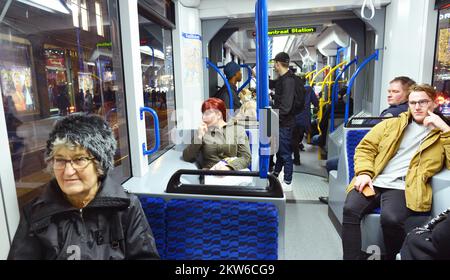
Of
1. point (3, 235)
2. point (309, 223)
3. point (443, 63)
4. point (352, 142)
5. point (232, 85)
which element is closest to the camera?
point (3, 235)

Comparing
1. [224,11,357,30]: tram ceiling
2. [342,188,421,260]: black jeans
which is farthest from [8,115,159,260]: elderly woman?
[224,11,357,30]: tram ceiling

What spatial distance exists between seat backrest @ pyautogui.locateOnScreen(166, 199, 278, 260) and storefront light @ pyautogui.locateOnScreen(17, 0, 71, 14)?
122 centimetres

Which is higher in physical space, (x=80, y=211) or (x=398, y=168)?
(x=80, y=211)

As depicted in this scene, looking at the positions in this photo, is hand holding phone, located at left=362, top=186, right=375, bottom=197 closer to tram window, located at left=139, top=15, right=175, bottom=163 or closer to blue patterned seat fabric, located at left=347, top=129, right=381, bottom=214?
blue patterned seat fabric, located at left=347, top=129, right=381, bottom=214

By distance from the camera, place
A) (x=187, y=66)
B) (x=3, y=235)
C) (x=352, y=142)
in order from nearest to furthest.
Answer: (x=3, y=235), (x=352, y=142), (x=187, y=66)

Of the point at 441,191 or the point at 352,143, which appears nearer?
the point at 441,191

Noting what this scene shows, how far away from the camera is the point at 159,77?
10.7 ft

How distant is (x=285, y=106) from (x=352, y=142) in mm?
1377

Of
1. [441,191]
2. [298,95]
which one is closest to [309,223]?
[441,191]

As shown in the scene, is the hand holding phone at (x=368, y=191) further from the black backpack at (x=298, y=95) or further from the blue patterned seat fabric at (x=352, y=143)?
the black backpack at (x=298, y=95)

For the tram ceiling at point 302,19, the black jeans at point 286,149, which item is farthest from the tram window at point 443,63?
the black jeans at point 286,149

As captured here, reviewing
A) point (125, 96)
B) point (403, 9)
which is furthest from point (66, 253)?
point (403, 9)

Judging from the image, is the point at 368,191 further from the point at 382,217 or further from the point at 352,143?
the point at 352,143

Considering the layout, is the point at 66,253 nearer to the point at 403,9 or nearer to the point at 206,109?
the point at 206,109
